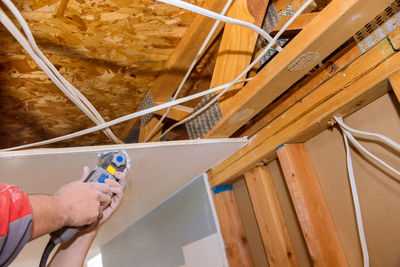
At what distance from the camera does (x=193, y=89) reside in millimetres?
1801

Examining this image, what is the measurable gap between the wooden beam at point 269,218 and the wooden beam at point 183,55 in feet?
2.04

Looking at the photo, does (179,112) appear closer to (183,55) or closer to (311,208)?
(183,55)

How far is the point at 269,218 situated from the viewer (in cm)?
136

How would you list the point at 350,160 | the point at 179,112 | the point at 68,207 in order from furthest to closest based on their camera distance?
the point at 179,112 → the point at 350,160 → the point at 68,207

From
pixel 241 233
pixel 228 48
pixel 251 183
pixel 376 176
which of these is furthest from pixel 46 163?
pixel 376 176

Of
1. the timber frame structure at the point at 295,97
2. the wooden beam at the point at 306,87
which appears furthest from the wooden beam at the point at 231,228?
the wooden beam at the point at 306,87

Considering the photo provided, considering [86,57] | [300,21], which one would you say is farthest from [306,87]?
[86,57]

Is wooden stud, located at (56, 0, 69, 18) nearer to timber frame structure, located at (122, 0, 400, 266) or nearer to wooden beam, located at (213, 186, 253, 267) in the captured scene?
timber frame structure, located at (122, 0, 400, 266)

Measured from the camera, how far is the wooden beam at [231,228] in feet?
4.95

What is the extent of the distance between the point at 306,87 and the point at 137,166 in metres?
0.79

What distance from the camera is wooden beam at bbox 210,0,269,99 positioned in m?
1.08

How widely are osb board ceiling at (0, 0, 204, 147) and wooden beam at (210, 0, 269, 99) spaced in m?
0.21

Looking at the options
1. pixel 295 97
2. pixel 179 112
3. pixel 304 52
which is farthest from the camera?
pixel 179 112

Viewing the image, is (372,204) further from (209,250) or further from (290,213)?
(209,250)
